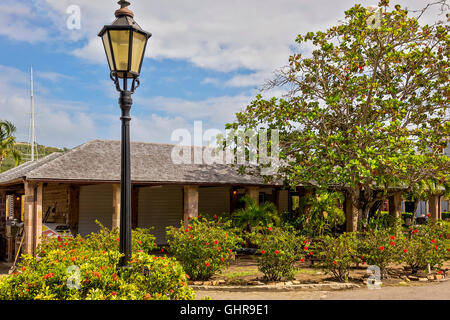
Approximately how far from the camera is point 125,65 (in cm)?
549

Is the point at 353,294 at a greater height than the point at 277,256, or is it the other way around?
the point at 277,256

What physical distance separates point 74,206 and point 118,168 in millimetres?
4614

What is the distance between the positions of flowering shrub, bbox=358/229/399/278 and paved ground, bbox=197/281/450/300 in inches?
42.5

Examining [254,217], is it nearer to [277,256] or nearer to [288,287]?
[277,256]

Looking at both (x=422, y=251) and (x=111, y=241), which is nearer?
(x=111, y=241)

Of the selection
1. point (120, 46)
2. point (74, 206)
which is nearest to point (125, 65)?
point (120, 46)

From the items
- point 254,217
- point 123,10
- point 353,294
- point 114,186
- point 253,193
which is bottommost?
point 353,294

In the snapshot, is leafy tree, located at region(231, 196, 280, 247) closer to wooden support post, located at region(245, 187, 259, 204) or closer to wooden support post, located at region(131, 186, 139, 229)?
wooden support post, located at region(245, 187, 259, 204)

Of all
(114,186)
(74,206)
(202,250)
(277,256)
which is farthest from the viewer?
(74,206)

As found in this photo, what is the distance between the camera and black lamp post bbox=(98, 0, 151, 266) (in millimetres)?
5301

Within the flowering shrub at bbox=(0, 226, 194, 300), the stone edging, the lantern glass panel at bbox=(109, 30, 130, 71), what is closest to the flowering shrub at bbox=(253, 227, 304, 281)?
the stone edging

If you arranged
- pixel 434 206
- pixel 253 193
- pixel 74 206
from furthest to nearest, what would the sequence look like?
pixel 434 206 → pixel 74 206 → pixel 253 193

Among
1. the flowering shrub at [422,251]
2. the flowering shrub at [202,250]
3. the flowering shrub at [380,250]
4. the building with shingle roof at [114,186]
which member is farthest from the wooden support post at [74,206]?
the flowering shrub at [422,251]

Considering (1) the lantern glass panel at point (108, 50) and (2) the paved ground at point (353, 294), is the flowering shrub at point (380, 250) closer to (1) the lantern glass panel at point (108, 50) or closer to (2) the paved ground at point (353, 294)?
(2) the paved ground at point (353, 294)
